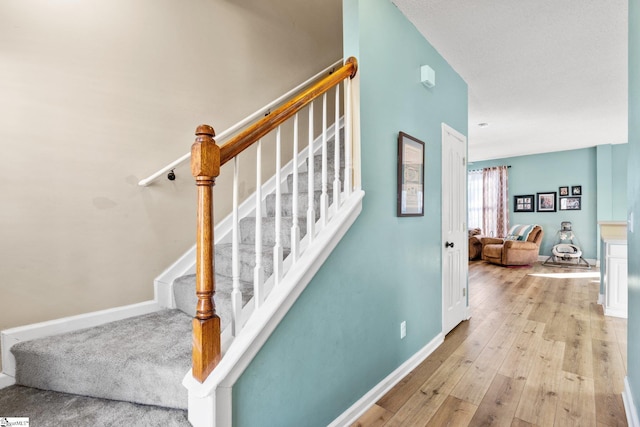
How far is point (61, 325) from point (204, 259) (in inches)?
52.7

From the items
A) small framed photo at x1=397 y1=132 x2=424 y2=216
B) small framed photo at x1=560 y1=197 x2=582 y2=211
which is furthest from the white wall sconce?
small framed photo at x1=560 y1=197 x2=582 y2=211

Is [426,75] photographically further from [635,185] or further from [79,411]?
[79,411]

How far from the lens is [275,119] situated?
143 cm

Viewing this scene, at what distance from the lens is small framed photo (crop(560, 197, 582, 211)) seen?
7.29 m

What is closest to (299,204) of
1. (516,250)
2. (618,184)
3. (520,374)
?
(520,374)

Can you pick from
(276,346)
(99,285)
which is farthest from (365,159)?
(99,285)

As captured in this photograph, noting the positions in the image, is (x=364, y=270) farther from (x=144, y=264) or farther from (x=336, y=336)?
(x=144, y=264)

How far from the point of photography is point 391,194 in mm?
2162

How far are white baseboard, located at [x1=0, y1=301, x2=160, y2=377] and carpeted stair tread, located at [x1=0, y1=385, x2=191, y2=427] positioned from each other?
0.58 feet

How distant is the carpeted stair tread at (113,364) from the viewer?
1.37m

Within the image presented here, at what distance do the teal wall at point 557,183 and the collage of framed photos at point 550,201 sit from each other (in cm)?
8

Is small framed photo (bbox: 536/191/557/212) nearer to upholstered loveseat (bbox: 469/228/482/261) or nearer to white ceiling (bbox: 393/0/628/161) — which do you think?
upholstered loveseat (bbox: 469/228/482/261)

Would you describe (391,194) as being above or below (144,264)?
above

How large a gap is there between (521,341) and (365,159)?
96.6 inches
